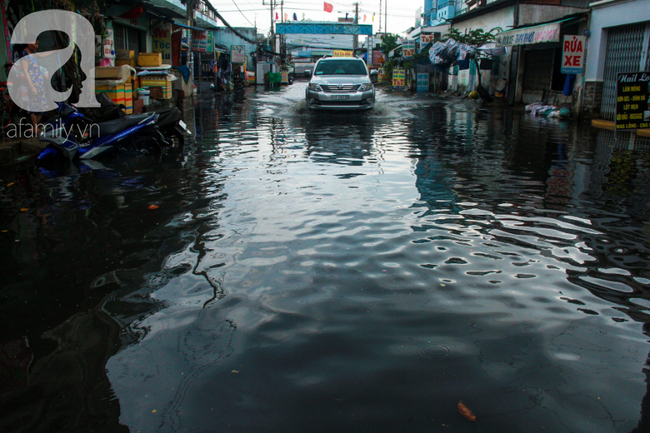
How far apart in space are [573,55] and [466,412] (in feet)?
59.7

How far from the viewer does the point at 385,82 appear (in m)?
55.5

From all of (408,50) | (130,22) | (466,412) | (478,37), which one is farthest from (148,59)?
(408,50)

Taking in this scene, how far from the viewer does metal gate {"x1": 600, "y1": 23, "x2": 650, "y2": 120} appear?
1578 centimetres

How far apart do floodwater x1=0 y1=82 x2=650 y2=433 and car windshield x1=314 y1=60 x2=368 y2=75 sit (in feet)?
38.8

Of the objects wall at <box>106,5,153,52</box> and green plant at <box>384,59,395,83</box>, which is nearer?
wall at <box>106,5,153,52</box>

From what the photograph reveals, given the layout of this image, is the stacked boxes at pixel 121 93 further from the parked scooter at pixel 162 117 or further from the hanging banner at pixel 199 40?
the hanging banner at pixel 199 40

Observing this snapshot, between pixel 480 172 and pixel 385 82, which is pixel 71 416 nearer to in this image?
pixel 480 172

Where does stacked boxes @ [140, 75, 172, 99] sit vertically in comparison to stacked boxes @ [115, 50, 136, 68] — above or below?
below

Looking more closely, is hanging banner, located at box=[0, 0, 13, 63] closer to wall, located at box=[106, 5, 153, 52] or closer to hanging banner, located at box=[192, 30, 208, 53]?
wall, located at box=[106, 5, 153, 52]

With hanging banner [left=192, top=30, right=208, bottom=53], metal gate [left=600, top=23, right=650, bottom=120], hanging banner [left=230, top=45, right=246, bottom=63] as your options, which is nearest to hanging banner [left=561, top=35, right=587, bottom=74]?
metal gate [left=600, top=23, right=650, bottom=120]

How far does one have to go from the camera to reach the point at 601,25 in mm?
17453

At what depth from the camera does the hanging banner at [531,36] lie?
63.6 ft

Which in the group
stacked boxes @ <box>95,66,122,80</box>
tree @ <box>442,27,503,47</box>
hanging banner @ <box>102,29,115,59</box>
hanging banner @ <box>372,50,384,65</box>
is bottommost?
stacked boxes @ <box>95,66,122,80</box>

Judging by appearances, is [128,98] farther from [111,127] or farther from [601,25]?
[601,25]
